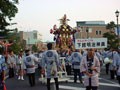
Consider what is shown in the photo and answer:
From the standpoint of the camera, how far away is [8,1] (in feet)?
104

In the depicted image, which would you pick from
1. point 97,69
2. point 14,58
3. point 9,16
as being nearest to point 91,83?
point 97,69

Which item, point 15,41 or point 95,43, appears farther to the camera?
point 15,41

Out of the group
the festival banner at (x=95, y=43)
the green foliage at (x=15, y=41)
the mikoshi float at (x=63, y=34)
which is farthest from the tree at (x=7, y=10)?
the festival banner at (x=95, y=43)

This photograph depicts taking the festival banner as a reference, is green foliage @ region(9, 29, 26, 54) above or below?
above

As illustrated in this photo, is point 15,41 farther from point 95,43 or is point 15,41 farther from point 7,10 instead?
point 95,43

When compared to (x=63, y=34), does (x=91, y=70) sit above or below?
below

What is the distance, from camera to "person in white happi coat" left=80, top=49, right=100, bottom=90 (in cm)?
654

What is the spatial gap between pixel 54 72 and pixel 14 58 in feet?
26.0

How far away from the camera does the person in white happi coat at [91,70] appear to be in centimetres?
654

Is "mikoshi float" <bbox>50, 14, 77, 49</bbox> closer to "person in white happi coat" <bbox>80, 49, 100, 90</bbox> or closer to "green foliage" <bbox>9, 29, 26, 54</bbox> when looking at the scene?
"green foliage" <bbox>9, 29, 26, 54</bbox>

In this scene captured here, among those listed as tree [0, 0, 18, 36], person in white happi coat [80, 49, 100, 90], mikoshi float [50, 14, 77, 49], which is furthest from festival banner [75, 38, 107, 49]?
tree [0, 0, 18, 36]

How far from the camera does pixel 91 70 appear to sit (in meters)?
6.60

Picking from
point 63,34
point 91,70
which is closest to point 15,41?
point 63,34

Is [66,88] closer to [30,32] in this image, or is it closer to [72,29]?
[72,29]
